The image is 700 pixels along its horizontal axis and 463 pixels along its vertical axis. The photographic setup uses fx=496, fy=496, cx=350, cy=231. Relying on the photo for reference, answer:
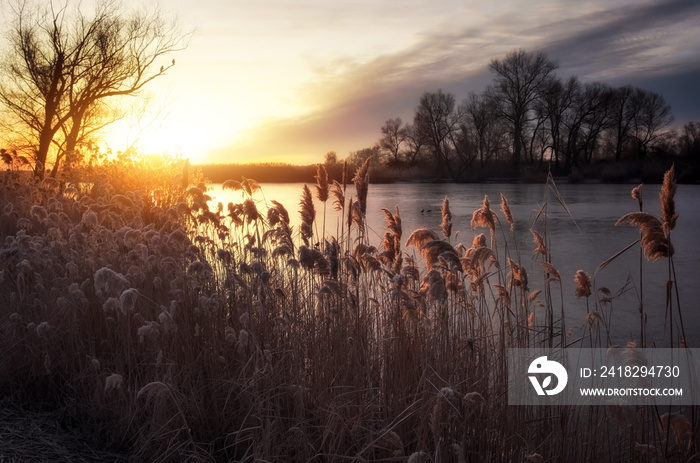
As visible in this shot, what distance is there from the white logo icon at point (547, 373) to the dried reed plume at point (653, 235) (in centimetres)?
97

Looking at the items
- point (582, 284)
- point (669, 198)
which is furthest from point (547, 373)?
point (669, 198)

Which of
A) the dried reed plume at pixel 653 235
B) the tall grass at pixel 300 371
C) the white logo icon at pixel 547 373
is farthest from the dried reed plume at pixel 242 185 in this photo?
the dried reed plume at pixel 653 235

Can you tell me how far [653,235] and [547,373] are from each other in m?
1.10

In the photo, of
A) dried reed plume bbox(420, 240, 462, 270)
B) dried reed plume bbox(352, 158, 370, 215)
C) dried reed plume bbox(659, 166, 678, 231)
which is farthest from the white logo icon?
dried reed plume bbox(352, 158, 370, 215)

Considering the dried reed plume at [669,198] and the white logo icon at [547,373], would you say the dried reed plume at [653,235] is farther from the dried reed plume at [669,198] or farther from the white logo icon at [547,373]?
the white logo icon at [547,373]

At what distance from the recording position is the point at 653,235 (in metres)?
2.46

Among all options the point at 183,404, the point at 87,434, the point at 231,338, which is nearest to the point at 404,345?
the point at 231,338

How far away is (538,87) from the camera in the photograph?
45.3 m

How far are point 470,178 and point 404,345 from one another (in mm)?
43349

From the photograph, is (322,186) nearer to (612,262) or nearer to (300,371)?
(300,371)

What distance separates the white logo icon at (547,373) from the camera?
3009mm

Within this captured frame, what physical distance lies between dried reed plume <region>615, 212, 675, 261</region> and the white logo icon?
972 mm

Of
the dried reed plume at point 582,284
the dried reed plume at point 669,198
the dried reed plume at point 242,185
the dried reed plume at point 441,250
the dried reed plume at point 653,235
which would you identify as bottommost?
the dried reed plume at point 582,284

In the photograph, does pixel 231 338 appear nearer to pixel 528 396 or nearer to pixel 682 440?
pixel 528 396
